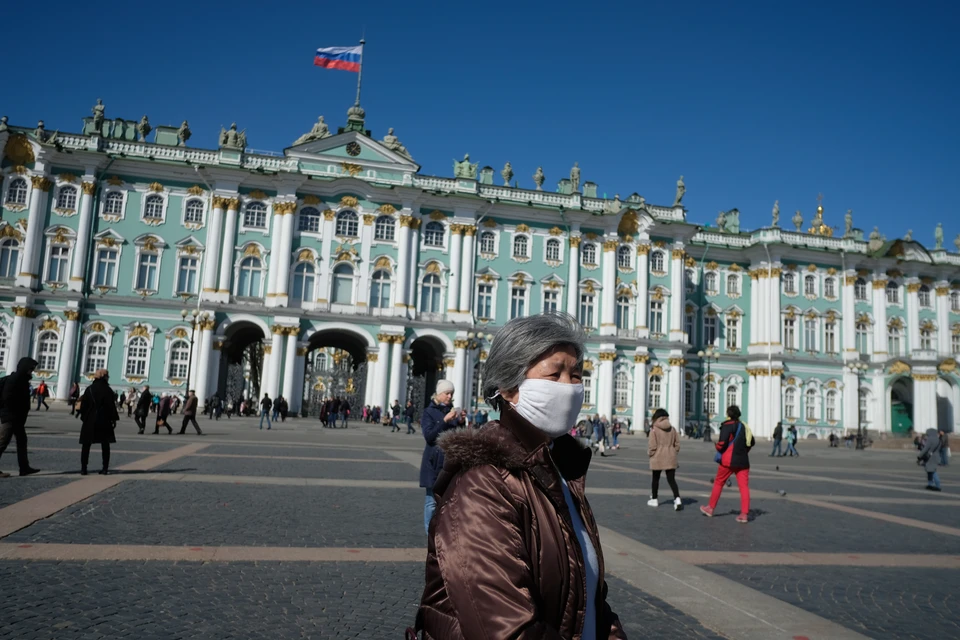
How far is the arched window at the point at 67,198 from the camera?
41.8 metres

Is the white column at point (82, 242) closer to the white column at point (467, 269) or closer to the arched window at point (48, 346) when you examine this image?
the arched window at point (48, 346)

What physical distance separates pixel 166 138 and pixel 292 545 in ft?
144

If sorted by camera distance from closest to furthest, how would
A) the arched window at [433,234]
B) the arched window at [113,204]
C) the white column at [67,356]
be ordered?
the white column at [67,356] < the arched window at [113,204] < the arched window at [433,234]

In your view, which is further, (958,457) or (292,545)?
(958,457)

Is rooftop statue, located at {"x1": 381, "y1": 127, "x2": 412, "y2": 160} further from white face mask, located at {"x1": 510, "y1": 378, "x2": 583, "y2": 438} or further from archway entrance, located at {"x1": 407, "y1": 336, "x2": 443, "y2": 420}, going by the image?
white face mask, located at {"x1": 510, "y1": 378, "x2": 583, "y2": 438}

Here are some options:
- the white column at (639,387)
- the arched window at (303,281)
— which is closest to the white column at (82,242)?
the arched window at (303,281)

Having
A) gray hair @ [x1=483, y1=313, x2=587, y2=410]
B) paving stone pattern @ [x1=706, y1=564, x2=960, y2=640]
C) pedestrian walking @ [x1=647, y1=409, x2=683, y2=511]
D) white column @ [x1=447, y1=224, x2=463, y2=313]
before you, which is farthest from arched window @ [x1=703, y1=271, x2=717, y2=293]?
gray hair @ [x1=483, y1=313, x2=587, y2=410]

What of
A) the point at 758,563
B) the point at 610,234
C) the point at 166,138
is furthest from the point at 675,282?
the point at 758,563

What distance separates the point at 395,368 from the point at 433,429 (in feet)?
116

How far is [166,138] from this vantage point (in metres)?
45.5

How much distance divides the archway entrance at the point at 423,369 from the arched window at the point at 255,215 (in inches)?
449

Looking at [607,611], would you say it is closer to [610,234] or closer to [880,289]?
[610,234]

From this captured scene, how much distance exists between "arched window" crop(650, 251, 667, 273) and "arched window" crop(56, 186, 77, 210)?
1394 inches

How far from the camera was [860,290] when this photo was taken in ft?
179
